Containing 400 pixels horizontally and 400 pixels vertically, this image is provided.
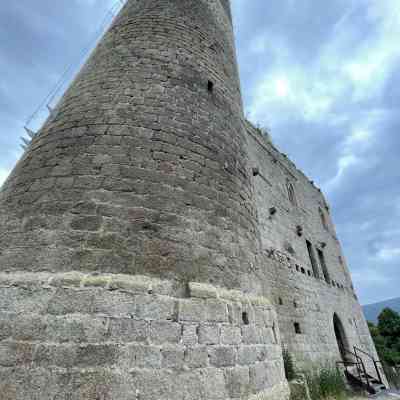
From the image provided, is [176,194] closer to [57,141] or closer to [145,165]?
[145,165]

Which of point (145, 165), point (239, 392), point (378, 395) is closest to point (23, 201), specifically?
point (145, 165)

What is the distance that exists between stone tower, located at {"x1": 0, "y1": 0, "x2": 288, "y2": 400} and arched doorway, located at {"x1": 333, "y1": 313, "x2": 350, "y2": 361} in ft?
27.6

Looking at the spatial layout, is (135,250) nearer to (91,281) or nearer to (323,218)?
(91,281)

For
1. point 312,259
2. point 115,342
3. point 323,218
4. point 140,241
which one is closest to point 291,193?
point 312,259

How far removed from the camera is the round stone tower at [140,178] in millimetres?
2297

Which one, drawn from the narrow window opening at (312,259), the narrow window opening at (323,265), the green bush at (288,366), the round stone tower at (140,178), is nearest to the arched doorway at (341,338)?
the narrow window opening at (323,265)

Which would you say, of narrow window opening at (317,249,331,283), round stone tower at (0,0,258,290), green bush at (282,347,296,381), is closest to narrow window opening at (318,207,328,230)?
narrow window opening at (317,249,331,283)

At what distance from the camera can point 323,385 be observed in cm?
564

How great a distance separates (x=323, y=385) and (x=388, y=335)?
27132mm

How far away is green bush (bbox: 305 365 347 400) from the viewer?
5242 mm

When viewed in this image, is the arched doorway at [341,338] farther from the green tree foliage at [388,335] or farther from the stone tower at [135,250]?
the green tree foliage at [388,335]

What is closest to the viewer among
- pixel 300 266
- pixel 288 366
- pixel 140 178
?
pixel 140 178

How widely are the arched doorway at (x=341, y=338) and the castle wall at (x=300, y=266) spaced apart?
131 millimetres

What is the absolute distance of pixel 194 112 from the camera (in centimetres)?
363
